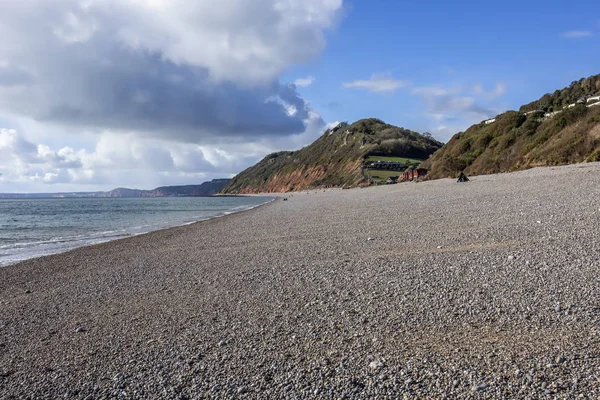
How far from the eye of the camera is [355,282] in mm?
7223

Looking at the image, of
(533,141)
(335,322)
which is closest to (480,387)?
(335,322)

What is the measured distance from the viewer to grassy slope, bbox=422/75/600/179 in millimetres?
29891

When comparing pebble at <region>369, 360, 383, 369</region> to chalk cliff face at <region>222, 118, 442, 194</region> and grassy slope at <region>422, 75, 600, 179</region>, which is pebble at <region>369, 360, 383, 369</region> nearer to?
grassy slope at <region>422, 75, 600, 179</region>

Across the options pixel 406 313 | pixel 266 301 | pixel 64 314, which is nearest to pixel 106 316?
pixel 64 314

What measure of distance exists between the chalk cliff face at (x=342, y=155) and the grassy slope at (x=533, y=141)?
41.4 m

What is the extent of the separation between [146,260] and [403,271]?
7832mm

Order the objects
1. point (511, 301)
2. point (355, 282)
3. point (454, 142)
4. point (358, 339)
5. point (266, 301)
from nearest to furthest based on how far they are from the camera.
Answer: point (358, 339) < point (511, 301) < point (266, 301) < point (355, 282) < point (454, 142)

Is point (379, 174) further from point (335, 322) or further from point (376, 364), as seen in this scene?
point (376, 364)

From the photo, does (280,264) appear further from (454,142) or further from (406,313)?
(454,142)

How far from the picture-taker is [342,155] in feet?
484

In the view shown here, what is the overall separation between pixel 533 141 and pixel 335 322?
37.8 metres

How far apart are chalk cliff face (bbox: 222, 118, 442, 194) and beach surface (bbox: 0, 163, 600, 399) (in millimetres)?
84726

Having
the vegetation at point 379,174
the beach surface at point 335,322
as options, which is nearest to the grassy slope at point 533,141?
the beach surface at point 335,322

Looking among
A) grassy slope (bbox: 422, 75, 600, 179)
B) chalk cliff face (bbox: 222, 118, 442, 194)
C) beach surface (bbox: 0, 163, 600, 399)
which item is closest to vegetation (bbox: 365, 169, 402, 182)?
chalk cliff face (bbox: 222, 118, 442, 194)
